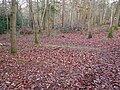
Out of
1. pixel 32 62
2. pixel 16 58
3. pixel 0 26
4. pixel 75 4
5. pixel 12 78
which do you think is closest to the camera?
pixel 12 78

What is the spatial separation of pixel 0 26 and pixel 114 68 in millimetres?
23435

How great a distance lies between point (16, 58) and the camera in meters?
11.5

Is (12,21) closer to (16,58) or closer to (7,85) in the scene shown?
(16,58)

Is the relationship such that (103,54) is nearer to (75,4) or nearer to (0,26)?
(0,26)

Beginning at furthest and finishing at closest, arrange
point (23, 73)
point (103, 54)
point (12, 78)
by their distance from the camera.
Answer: point (103, 54) → point (23, 73) → point (12, 78)

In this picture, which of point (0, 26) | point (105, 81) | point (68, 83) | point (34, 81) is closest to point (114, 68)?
point (105, 81)

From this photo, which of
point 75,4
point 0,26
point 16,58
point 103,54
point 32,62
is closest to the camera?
point 32,62

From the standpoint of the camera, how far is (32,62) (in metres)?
10.8

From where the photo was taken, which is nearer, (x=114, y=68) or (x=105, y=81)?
(x=105, y=81)

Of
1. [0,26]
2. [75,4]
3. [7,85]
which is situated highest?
[75,4]

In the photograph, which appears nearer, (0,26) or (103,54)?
(103,54)

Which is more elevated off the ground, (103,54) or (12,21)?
(12,21)

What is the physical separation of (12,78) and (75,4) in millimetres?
35082

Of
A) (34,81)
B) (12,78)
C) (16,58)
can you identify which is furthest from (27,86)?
(16,58)
